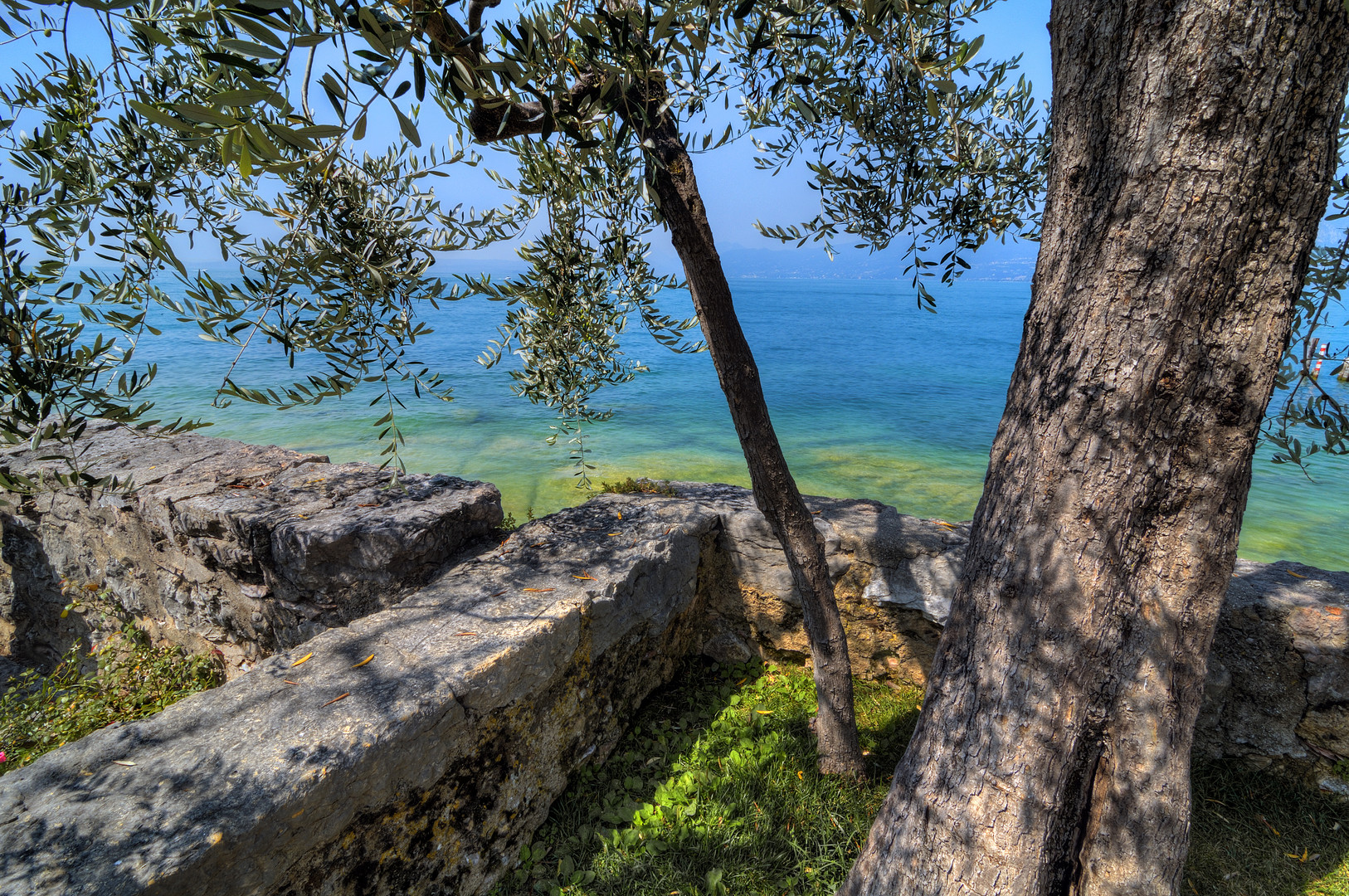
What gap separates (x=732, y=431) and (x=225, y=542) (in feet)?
44.5

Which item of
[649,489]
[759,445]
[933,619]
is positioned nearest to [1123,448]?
[759,445]

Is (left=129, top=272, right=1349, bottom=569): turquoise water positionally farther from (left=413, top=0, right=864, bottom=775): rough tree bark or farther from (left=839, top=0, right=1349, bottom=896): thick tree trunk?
(left=839, top=0, right=1349, bottom=896): thick tree trunk

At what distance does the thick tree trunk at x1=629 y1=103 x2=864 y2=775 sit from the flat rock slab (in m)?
0.98

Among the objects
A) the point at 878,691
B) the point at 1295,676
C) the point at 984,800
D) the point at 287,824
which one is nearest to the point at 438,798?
the point at 287,824

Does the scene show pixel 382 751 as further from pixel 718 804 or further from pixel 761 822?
pixel 761 822

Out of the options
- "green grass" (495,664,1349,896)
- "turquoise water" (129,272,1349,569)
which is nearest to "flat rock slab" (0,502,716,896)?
"green grass" (495,664,1349,896)

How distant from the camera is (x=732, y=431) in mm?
16938

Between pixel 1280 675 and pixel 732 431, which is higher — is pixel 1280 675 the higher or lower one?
the higher one

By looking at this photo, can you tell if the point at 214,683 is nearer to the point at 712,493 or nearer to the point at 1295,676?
the point at 712,493

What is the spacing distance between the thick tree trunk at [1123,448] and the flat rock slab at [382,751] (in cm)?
173

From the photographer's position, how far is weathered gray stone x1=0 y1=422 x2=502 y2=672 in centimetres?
391

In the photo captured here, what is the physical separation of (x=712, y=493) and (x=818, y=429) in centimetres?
1361

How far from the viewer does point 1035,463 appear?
199 cm

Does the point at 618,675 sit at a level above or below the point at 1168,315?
below
